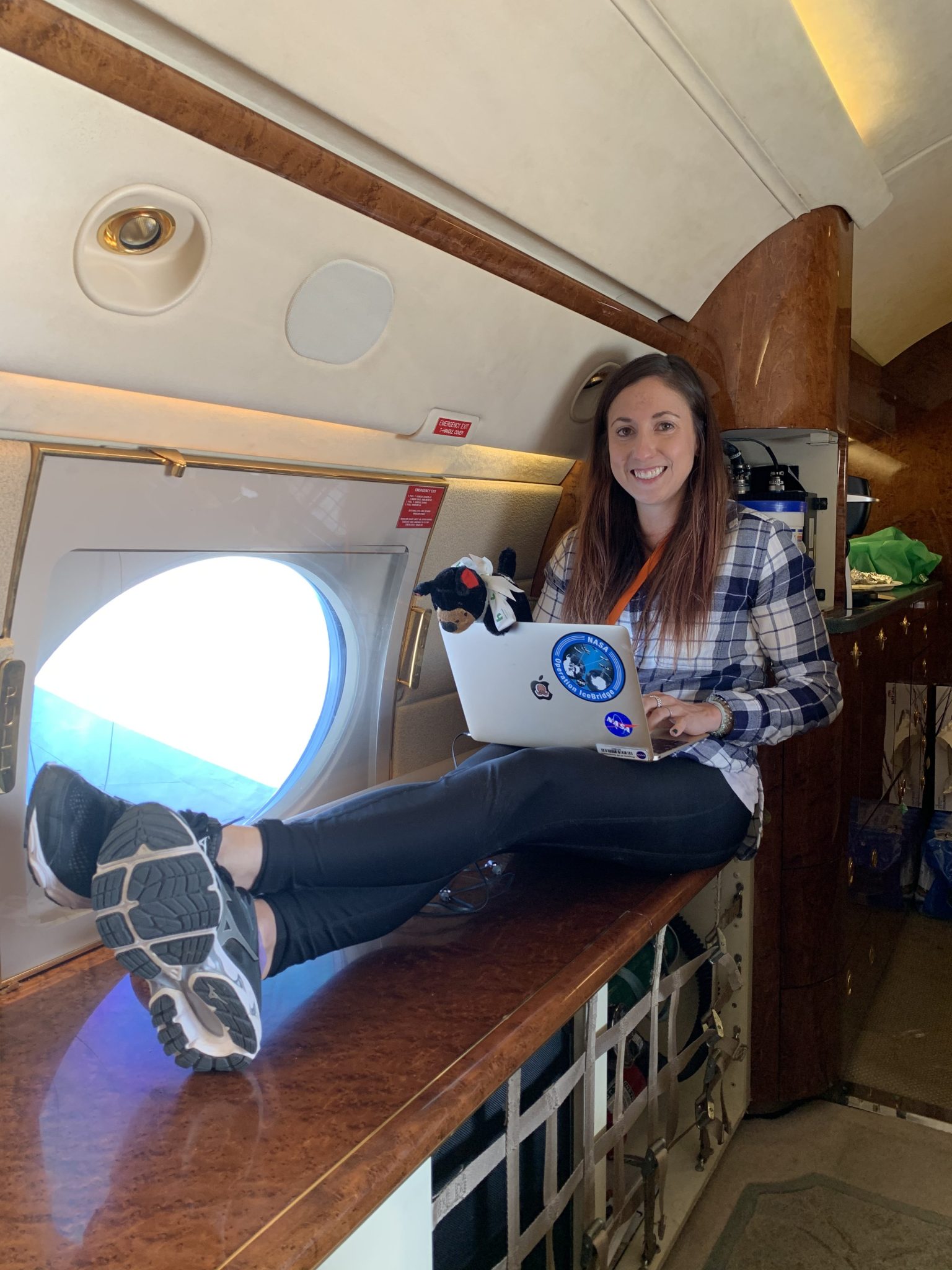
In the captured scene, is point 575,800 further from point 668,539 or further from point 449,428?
point 449,428

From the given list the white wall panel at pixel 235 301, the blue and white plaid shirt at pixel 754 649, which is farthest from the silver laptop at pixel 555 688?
the white wall panel at pixel 235 301

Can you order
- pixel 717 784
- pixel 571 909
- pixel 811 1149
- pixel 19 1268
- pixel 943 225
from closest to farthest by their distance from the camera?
pixel 19 1268 < pixel 571 909 < pixel 717 784 < pixel 811 1149 < pixel 943 225

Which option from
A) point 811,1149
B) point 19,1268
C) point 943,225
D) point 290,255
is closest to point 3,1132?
point 19,1268

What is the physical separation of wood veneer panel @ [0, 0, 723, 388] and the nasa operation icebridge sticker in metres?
0.63

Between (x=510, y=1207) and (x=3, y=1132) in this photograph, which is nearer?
(x=3, y=1132)

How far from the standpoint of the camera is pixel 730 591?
192 centimetres

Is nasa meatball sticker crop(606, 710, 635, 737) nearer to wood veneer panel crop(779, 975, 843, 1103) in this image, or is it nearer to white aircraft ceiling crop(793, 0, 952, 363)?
wood veneer panel crop(779, 975, 843, 1103)

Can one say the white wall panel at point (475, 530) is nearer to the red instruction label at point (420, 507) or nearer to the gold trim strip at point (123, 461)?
the red instruction label at point (420, 507)

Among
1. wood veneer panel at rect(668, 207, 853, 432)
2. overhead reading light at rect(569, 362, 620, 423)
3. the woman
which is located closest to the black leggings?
the woman

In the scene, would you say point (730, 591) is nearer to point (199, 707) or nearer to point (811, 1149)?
point (199, 707)

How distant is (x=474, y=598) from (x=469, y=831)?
1.40 ft

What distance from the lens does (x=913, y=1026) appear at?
8.94 ft

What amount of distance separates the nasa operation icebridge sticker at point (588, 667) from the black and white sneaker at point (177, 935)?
2.30 ft

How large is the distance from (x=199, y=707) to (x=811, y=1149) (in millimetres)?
1686
